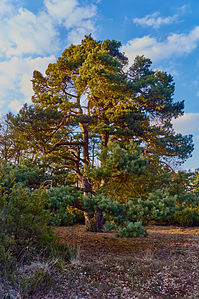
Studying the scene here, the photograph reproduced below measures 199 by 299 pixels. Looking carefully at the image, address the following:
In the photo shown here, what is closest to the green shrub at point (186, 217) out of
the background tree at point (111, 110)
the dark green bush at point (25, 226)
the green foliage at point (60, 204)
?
the background tree at point (111, 110)

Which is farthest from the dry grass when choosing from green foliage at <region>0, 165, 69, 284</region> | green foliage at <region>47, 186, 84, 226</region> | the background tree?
the background tree

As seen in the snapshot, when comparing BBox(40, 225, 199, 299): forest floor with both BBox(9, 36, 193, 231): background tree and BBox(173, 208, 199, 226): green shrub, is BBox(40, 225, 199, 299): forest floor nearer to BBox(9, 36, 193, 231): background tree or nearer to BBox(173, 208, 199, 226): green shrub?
BBox(9, 36, 193, 231): background tree

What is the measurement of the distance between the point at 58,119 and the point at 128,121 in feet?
9.42

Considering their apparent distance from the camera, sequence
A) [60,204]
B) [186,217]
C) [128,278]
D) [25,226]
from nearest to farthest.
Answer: [25,226] < [128,278] < [60,204] < [186,217]

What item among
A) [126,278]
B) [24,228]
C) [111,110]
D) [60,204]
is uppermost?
[111,110]

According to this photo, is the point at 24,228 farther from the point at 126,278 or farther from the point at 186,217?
the point at 186,217

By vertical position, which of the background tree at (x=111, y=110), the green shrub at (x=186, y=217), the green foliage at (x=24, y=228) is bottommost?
the green shrub at (x=186, y=217)

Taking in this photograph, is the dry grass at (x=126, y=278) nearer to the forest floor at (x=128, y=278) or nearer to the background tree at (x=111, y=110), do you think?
the forest floor at (x=128, y=278)

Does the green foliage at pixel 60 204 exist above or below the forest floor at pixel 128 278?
above

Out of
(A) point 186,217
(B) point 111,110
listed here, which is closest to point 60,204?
(B) point 111,110

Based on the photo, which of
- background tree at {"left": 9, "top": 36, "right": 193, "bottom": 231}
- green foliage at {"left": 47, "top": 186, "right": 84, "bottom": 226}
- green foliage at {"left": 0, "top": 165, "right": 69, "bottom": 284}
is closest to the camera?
green foliage at {"left": 0, "top": 165, "right": 69, "bottom": 284}

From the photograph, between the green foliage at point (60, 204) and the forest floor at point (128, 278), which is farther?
the green foliage at point (60, 204)

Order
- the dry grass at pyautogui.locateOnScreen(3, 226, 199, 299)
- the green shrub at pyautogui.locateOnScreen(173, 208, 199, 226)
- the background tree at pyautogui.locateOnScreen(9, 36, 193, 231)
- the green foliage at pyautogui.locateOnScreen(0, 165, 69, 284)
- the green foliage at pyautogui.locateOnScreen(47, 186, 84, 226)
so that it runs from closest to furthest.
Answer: the dry grass at pyautogui.locateOnScreen(3, 226, 199, 299), the green foliage at pyautogui.locateOnScreen(0, 165, 69, 284), the green foliage at pyautogui.locateOnScreen(47, 186, 84, 226), the background tree at pyautogui.locateOnScreen(9, 36, 193, 231), the green shrub at pyautogui.locateOnScreen(173, 208, 199, 226)

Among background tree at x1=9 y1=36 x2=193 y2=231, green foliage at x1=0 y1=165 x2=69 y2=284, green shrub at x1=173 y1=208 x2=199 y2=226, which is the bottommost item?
green shrub at x1=173 y1=208 x2=199 y2=226
